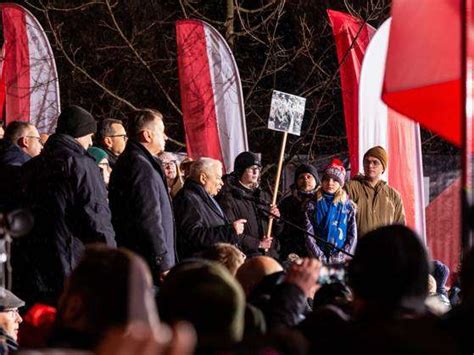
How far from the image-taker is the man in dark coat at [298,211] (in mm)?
11302

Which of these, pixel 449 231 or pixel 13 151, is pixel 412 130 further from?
pixel 13 151

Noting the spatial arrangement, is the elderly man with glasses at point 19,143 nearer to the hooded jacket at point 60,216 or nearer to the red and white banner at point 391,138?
the hooded jacket at point 60,216

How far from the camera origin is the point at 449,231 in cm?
1630

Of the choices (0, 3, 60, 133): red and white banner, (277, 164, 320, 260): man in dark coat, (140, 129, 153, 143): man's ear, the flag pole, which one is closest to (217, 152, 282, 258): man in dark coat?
(277, 164, 320, 260): man in dark coat

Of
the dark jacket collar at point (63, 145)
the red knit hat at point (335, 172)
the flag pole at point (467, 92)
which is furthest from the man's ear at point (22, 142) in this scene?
the flag pole at point (467, 92)

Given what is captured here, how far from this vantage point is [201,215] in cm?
909

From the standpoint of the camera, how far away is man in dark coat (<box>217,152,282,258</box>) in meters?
10.3

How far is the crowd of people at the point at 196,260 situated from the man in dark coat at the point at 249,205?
17 millimetres

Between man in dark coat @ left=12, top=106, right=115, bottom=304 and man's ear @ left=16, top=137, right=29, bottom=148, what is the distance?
5.20 feet

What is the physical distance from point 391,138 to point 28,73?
13.5 feet

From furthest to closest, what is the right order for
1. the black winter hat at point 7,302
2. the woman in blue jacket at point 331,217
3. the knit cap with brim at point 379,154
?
the knit cap with brim at point 379,154 < the woman in blue jacket at point 331,217 < the black winter hat at point 7,302

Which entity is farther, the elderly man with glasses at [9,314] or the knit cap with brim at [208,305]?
the elderly man with glasses at [9,314]

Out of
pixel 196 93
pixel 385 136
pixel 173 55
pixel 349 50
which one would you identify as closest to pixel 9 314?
pixel 385 136

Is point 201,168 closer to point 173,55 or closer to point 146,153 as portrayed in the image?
point 146,153
